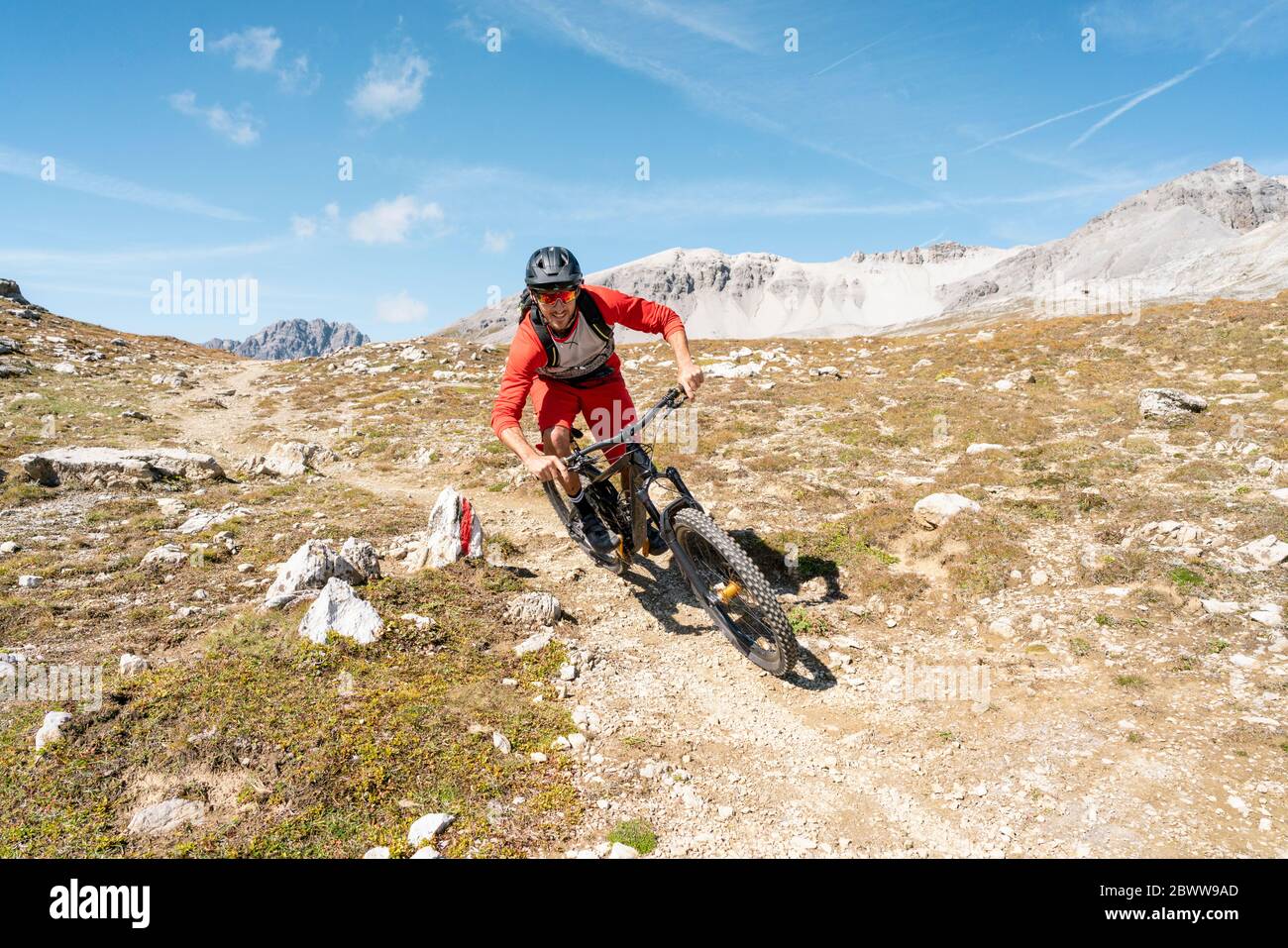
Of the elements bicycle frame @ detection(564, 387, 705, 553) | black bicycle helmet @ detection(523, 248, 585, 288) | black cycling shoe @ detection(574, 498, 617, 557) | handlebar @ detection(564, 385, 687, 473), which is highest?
black bicycle helmet @ detection(523, 248, 585, 288)

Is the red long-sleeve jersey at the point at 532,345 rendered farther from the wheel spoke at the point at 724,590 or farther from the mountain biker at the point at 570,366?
the wheel spoke at the point at 724,590

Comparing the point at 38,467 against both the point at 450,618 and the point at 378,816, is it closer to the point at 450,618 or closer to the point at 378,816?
the point at 450,618

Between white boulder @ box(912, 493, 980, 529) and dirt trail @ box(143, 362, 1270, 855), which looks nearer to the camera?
dirt trail @ box(143, 362, 1270, 855)

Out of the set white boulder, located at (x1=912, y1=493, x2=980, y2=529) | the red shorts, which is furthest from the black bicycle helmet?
white boulder, located at (x1=912, y1=493, x2=980, y2=529)

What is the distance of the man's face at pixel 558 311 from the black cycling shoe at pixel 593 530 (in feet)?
8.59

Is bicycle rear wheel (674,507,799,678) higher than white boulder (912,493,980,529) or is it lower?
lower

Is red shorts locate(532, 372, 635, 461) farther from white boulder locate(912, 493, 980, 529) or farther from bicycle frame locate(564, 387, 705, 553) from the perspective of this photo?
white boulder locate(912, 493, 980, 529)

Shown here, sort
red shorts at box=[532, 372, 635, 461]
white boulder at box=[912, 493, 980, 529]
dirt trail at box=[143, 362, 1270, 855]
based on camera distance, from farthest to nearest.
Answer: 1. white boulder at box=[912, 493, 980, 529]
2. red shorts at box=[532, 372, 635, 461]
3. dirt trail at box=[143, 362, 1270, 855]

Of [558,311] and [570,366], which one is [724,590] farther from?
[558,311]

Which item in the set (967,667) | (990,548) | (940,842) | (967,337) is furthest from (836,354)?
(940,842)

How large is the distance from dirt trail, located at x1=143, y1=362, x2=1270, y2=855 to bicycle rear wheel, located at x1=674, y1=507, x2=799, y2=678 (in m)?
0.34

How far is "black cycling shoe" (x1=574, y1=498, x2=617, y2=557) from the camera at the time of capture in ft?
28.6

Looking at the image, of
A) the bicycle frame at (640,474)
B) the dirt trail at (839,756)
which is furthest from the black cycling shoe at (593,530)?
the dirt trail at (839,756)
